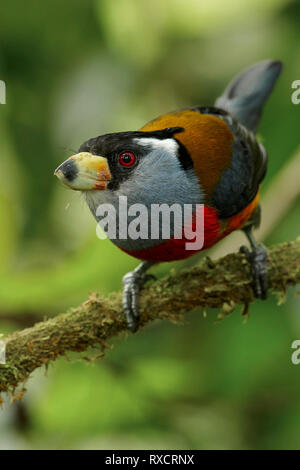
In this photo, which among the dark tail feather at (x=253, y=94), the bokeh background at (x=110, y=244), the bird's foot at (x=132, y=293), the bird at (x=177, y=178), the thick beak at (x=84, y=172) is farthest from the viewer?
the dark tail feather at (x=253, y=94)

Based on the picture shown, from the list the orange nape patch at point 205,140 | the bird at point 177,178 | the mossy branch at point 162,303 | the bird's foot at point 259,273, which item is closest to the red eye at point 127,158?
the bird at point 177,178

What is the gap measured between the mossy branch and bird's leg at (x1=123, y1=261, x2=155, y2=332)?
3cm

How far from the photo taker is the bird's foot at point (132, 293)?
2.91 m

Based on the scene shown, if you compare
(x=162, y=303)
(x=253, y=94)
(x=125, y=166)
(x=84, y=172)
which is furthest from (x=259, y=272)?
(x=253, y=94)

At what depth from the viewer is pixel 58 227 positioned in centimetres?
409

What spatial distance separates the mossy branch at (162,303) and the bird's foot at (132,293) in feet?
0.10

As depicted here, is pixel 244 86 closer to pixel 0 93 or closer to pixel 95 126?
pixel 95 126

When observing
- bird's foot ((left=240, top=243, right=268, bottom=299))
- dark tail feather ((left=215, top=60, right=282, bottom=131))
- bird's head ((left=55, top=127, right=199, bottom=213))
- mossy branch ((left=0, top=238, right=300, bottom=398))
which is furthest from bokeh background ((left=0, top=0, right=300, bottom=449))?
bird's head ((left=55, top=127, right=199, bottom=213))

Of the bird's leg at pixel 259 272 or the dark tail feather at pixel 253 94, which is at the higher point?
the dark tail feather at pixel 253 94

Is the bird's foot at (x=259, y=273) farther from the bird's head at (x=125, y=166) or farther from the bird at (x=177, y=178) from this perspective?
the bird's head at (x=125, y=166)

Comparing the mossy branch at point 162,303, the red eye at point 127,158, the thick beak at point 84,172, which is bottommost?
the mossy branch at point 162,303

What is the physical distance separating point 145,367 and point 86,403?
0.39 m

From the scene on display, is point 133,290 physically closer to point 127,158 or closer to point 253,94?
point 127,158

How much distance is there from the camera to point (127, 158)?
99.8 inches
